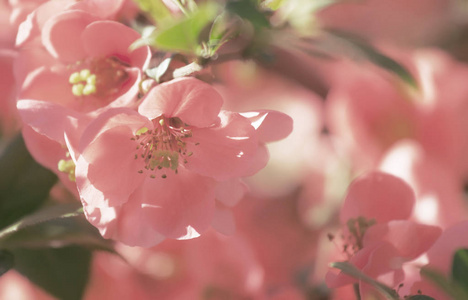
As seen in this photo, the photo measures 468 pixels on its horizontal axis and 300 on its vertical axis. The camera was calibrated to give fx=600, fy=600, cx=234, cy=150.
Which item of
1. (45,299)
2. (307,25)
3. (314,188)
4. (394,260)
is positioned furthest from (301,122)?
(394,260)

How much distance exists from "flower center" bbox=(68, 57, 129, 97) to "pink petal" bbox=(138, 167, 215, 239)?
3.5 inches

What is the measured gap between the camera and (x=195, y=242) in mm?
789

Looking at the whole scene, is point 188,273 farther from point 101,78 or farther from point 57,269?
point 101,78

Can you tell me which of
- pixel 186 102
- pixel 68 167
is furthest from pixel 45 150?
pixel 186 102

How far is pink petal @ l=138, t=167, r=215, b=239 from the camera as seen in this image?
0.47 m

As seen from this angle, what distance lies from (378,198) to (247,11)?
245 mm

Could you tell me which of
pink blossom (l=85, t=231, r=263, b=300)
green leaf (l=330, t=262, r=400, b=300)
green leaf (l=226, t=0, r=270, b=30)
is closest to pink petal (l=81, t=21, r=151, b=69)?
green leaf (l=226, t=0, r=270, b=30)

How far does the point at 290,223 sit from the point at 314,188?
0.52 ft

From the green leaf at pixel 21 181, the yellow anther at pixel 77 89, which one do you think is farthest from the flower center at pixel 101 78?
the green leaf at pixel 21 181

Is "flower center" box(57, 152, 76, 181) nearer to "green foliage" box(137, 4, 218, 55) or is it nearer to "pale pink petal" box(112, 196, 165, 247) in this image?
"pale pink petal" box(112, 196, 165, 247)

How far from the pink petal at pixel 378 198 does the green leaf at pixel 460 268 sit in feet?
0.40

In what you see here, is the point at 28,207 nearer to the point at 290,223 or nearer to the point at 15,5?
the point at 15,5

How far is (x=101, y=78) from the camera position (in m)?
0.52

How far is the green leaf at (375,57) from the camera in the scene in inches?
22.5
